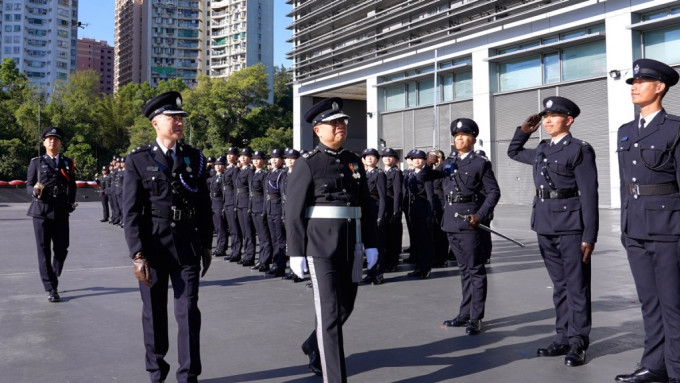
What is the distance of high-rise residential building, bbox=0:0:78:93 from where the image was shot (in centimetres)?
11219

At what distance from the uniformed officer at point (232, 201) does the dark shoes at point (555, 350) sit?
7078 mm

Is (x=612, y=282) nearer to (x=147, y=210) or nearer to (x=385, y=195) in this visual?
(x=385, y=195)

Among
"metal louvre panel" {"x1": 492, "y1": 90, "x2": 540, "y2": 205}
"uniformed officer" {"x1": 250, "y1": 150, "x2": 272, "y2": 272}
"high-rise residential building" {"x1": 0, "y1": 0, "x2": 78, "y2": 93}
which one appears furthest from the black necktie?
"high-rise residential building" {"x1": 0, "y1": 0, "x2": 78, "y2": 93}

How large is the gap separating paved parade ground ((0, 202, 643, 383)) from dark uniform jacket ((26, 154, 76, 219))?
45.2 inches

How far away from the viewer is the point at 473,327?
18.3ft

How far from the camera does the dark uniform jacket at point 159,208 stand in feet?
13.5

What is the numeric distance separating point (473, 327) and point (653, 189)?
221cm

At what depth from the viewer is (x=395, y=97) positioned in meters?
35.2

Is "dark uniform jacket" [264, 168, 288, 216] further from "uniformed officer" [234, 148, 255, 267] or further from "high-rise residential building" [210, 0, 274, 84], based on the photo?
"high-rise residential building" [210, 0, 274, 84]

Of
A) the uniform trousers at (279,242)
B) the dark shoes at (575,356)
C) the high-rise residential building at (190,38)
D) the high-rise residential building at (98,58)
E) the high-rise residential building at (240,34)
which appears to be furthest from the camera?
the high-rise residential building at (98,58)

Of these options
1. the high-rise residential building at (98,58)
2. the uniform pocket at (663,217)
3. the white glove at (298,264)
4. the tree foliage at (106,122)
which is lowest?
the white glove at (298,264)

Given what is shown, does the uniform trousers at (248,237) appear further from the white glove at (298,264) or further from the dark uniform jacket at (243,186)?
the white glove at (298,264)

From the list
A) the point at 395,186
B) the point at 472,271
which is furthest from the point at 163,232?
the point at 395,186

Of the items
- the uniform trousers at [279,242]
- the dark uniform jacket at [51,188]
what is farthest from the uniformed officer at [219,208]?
the dark uniform jacket at [51,188]
